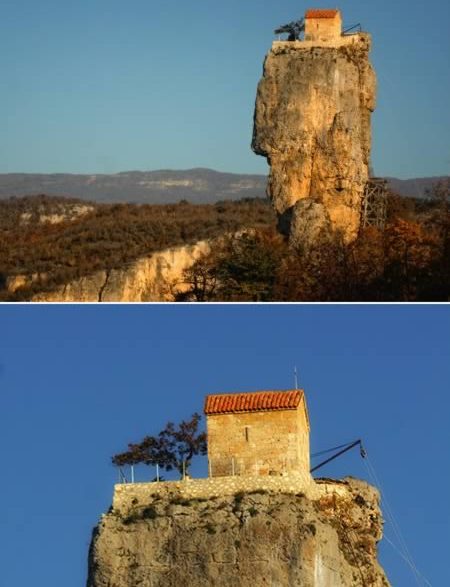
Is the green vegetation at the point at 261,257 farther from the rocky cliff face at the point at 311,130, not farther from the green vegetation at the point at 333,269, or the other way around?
the rocky cliff face at the point at 311,130

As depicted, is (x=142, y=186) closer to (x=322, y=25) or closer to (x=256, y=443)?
(x=322, y=25)

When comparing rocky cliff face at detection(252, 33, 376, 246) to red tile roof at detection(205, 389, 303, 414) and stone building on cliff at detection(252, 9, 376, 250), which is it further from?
red tile roof at detection(205, 389, 303, 414)

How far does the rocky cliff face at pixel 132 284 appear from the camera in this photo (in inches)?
2496

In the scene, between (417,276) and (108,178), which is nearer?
(417,276)

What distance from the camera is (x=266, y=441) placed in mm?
45312

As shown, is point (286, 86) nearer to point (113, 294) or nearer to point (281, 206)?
point (281, 206)

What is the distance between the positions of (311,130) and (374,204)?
14.0 ft

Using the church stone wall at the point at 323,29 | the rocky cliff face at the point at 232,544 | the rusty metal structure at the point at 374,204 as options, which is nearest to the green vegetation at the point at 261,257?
the rusty metal structure at the point at 374,204

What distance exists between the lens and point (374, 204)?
66250 mm

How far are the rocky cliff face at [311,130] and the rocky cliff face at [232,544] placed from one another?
19360 mm

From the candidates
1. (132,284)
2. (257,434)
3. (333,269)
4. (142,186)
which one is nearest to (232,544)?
(257,434)

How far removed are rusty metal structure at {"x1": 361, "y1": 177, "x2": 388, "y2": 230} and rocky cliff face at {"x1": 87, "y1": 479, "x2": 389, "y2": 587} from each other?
21.3 meters

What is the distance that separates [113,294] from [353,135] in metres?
9.80

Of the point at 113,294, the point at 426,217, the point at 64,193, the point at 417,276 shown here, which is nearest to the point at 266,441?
the point at 417,276
